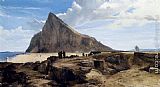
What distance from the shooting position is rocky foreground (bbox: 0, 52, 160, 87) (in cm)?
10644

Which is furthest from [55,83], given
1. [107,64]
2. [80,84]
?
[107,64]

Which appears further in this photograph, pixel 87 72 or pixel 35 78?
pixel 35 78

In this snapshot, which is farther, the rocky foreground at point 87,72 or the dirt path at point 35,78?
the dirt path at point 35,78

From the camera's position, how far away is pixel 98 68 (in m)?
114

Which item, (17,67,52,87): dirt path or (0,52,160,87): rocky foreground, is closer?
(0,52,160,87): rocky foreground

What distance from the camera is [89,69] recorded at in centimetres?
11106

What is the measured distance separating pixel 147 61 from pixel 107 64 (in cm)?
1158

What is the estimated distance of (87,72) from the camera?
109938 mm

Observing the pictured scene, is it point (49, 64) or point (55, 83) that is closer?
point (55, 83)

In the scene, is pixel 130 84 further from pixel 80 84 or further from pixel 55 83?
pixel 55 83

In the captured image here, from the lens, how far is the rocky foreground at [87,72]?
4190 inches

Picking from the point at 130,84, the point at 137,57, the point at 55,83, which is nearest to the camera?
the point at 130,84

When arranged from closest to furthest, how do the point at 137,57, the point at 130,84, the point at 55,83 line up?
1. the point at 130,84
2. the point at 55,83
3. the point at 137,57

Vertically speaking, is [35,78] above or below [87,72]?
below
